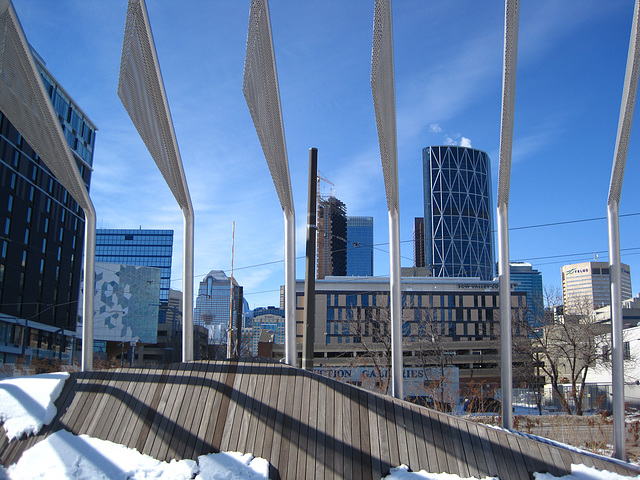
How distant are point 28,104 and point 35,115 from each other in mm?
195

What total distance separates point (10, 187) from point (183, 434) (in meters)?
53.8

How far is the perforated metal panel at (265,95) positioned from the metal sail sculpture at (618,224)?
17.4 ft

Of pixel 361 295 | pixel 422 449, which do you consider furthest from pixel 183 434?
pixel 361 295

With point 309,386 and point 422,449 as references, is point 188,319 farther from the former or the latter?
point 422,449

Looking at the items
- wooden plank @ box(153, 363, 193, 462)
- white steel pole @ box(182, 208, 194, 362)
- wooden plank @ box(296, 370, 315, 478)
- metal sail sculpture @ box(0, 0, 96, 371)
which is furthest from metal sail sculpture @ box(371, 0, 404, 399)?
metal sail sculpture @ box(0, 0, 96, 371)

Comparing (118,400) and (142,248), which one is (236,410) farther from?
(142,248)

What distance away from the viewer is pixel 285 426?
7.25 meters

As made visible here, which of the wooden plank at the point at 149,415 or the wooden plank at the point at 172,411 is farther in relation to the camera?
the wooden plank at the point at 149,415

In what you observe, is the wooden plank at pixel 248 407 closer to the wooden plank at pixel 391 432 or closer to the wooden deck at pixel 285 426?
the wooden deck at pixel 285 426

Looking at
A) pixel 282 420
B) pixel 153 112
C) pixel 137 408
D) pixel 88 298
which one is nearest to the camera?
pixel 282 420

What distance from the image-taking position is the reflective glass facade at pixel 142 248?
15725cm

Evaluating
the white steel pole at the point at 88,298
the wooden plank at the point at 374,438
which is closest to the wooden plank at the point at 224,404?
the wooden plank at the point at 374,438

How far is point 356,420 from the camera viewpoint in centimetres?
722

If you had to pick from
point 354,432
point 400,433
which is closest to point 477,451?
point 400,433
